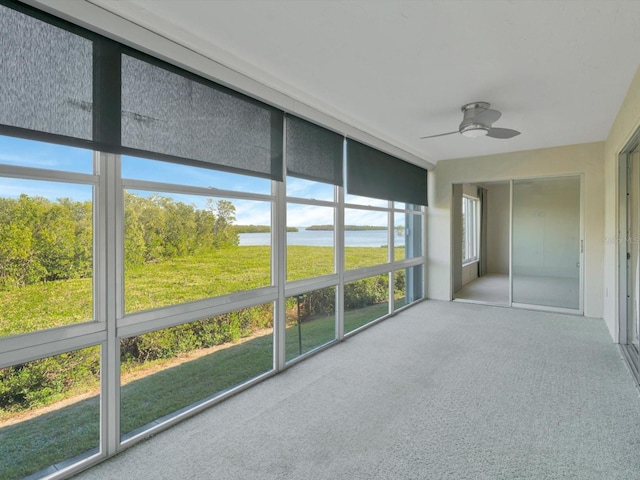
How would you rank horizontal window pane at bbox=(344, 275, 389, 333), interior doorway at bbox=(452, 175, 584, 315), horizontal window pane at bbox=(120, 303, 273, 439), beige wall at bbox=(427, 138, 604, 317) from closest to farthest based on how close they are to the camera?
horizontal window pane at bbox=(120, 303, 273, 439) → horizontal window pane at bbox=(344, 275, 389, 333) → beige wall at bbox=(427, 138, 604, 317) → interior doorway at bbox=(452, 175, 584, 315)

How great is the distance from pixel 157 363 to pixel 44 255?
1030mm

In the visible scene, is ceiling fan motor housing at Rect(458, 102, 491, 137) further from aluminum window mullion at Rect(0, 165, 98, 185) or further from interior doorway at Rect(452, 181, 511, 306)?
interior doorway at Rect(452, 181, 511, 306)

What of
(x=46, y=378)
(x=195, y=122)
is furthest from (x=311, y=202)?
(x=46, y=378)

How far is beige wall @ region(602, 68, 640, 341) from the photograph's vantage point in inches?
116

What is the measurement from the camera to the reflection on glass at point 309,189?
3.36 metres

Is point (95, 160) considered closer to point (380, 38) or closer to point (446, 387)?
point (380, 38)

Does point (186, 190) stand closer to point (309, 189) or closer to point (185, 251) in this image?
point (185, 251)

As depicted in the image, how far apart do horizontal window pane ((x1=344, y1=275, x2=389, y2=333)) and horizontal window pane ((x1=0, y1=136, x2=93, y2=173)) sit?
3.00 metres

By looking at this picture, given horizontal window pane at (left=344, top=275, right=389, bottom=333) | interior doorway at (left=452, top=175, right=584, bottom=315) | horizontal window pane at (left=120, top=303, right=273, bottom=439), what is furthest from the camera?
interior doorway at (left=452, top=175, right=584, bottom=315)

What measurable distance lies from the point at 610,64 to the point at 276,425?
138 inches

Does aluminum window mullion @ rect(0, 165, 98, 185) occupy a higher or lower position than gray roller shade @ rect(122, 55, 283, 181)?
lower

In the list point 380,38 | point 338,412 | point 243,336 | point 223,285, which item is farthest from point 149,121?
point 338,412

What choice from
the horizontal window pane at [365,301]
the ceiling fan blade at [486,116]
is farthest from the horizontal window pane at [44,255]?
the ceiling fan blade at [486,116]

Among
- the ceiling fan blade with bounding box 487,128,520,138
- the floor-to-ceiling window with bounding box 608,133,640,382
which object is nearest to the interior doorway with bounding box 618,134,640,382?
the floor-to-ceiling window with bounding box 608,133,640,382
